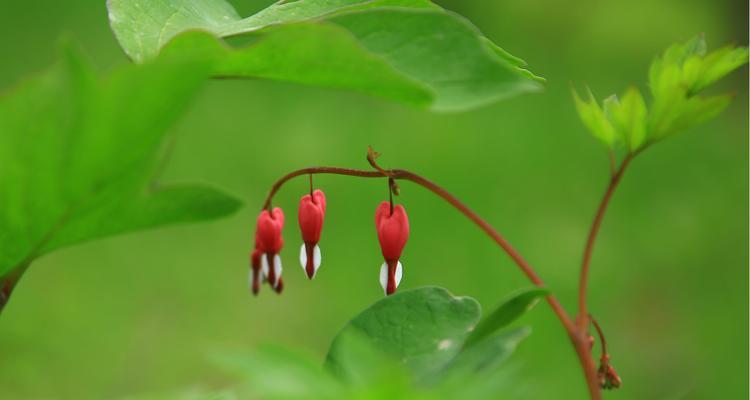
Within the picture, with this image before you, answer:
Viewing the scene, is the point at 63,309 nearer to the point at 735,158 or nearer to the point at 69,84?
the point at 735,158

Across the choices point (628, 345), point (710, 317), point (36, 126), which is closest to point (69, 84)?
point (36, 126)

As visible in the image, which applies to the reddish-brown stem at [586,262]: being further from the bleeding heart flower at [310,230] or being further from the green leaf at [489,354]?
the bleeding heart flower at [310,230]

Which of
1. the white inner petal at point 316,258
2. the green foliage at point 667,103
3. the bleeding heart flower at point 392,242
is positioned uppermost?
the green foliage at point 667,103

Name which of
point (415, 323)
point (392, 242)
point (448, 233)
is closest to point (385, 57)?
point (415, 323)

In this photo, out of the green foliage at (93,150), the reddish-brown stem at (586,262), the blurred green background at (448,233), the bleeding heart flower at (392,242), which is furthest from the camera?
the blurred green background at (448,233)

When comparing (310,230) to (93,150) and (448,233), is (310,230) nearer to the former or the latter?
(93,150)

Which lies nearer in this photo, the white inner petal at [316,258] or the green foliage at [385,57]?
the green foliage at [385,57]

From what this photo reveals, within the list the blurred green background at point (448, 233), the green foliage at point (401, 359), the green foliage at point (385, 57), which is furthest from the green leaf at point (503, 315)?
the blurred green background at point (448, 233)

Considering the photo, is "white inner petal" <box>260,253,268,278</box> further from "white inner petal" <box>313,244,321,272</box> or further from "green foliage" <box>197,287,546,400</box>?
"green foliage" <box>197,287,546,400</box>
